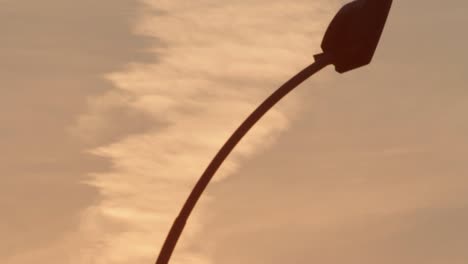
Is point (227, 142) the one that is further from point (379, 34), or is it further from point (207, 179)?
point (379, 34)

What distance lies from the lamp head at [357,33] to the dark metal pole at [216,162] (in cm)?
44

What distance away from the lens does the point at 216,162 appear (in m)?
12.0

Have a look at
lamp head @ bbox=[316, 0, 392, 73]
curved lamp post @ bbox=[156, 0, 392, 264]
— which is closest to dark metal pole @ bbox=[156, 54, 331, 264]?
curved lamp post @ bbox=[156, 0, 392, 264]

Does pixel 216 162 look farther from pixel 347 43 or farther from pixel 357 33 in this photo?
pixel 357 33

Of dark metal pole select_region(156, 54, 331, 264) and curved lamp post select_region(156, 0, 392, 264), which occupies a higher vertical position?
curved lamp post select_region(156, 0, 392, 264)

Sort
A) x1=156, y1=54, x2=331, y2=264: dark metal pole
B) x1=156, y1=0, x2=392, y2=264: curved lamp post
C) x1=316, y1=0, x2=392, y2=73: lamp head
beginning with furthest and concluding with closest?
x1=316, y1=0, x2=392, y2=73: lamp head, x1=156, y1=0, x2=392, y2=264: curved lamp post, x1=156, y1=54, x2=331, y2=264: dark metal pole

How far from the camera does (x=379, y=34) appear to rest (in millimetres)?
12586

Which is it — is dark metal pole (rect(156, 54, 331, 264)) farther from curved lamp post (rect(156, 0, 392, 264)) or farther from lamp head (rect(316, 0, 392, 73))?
lamp head (rect(316, 0, 392, 73))

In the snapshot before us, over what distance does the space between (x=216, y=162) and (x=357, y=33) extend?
2166mm

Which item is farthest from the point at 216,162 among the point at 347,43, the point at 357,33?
the point at 357,33

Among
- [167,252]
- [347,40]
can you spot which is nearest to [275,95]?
[347,40]

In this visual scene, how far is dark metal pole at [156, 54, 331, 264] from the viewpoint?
11898 mm

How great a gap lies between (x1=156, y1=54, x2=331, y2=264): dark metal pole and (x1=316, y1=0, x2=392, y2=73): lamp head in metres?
0.44

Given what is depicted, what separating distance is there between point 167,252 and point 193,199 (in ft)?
2.03
